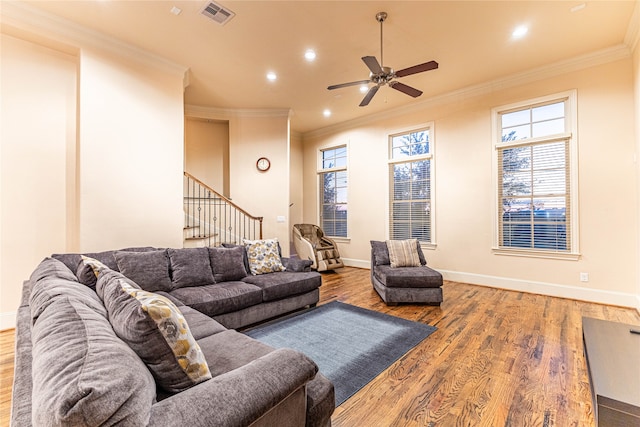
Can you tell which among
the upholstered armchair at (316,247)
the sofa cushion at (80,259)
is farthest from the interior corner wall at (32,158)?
the upholstered armchair at (316,247)

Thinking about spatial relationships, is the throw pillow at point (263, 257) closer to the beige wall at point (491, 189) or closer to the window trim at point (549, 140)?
the beige wall at point (491, 189)

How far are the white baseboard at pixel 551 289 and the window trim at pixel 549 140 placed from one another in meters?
0.43

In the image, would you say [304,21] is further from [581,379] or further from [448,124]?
[581,379]

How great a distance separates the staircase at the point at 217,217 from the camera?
562 cm

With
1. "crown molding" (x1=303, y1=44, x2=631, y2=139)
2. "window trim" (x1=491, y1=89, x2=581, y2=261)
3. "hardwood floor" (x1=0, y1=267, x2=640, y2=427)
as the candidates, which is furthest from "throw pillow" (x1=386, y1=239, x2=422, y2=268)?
"crown molding" (x1=303, y1=44, x2=631, y2=139)

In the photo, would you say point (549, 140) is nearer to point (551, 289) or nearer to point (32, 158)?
point (551, 289)

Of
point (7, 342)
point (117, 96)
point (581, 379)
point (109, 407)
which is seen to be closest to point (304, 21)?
point (117, 96)

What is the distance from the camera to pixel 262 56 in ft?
12.9

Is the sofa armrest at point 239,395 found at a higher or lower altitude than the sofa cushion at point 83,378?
lower

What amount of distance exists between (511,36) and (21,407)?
5.04 metres

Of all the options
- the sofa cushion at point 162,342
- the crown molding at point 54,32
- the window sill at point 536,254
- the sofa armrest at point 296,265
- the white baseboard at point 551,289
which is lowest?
the white baseboard at point 551,289

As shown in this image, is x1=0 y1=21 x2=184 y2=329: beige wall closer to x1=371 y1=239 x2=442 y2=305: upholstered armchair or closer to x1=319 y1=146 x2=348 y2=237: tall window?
x1=371 y1=239 x2=442 y2=305: upholstered armchair

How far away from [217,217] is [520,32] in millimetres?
5672

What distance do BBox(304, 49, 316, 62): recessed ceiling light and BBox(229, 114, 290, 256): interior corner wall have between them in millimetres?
2060
